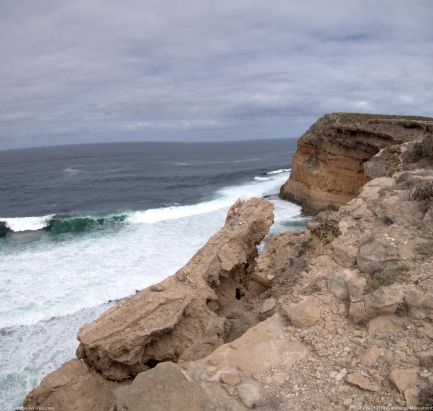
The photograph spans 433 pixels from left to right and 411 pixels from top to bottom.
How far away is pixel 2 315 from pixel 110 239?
11163 mm

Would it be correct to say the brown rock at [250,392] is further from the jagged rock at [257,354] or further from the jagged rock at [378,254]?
the jagged rock at [378,254]

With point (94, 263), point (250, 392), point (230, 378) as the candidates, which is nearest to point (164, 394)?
point (230, 378)

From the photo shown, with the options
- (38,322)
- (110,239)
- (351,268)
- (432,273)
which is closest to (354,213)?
(351,268)

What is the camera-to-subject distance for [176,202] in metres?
42.6

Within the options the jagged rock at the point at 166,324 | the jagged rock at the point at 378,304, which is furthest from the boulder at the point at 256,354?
the jagged rock at the point at 166,324

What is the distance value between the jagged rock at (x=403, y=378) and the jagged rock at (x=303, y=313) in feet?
5.37

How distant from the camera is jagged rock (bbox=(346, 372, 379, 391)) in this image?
550 centimetres

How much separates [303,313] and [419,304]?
1857 millimetres

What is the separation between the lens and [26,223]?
114 feet

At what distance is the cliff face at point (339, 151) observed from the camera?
30891mm

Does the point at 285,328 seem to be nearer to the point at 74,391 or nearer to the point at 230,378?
the point at 230,378

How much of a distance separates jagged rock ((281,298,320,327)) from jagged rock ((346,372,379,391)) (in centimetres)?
127

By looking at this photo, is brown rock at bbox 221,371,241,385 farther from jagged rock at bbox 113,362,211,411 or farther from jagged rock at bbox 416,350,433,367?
jagged rock at bbox 416,350,433,367

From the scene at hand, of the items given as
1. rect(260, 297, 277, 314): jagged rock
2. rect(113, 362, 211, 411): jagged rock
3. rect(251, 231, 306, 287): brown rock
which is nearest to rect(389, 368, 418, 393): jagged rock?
rect(113, 362, 211, 411): jagged rock
